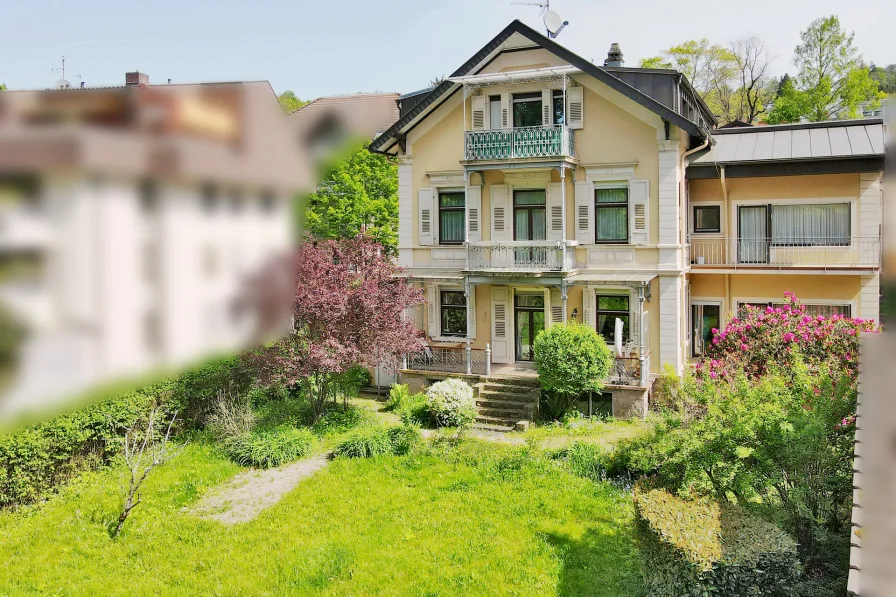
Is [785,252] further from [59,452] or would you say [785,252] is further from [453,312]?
[59,452]

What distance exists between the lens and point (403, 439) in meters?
17.8

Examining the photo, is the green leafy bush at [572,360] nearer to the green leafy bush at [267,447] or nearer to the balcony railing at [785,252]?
the balcony railing at [785,252]

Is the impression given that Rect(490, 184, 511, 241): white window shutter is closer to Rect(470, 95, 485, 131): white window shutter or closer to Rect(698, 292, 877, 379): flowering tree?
Rect(470, 95, 485, 131): white window shutter

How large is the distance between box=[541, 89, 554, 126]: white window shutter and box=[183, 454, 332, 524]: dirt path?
13.0 m

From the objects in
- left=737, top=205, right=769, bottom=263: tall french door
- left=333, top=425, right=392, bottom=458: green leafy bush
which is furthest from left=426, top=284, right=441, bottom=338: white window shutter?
left=737, top=205, right=769, bottom=263: tall french door

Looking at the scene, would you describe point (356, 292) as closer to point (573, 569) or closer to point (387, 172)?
point (573, 569)

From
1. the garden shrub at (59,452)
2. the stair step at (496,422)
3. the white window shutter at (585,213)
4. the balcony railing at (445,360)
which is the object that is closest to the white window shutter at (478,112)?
the white window shutter at (585,213)

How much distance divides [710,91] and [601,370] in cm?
3366

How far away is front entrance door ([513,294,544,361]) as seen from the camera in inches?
971

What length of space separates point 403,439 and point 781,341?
9634mm

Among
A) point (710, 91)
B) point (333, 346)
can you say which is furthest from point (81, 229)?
point (710, 91)

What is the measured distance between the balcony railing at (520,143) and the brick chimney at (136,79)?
2152 centimetres

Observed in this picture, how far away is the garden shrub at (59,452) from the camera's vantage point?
12180 millimetres

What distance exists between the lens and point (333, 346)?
1745cm
